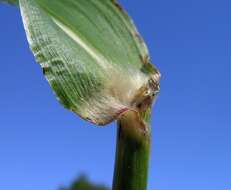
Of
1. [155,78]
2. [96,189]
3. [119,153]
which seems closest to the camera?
[119,153]

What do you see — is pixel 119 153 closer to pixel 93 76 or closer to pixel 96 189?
pixel 93 76

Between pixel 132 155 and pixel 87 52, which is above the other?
pixel 87 52

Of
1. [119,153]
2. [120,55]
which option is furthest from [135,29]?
[119,153]

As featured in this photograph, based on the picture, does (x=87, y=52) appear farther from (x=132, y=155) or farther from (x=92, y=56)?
(x=132, y=155)

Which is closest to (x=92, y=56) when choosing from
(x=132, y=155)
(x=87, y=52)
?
(x=87, y=52)

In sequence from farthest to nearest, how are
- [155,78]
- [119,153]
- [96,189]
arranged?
[96,189], [155,78], [119,153]
